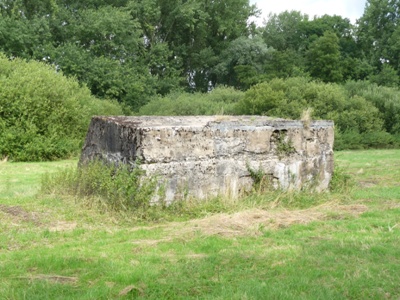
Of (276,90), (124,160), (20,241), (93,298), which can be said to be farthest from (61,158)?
(93,298)

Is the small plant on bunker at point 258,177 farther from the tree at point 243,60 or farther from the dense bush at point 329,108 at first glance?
the tree at point 243,60

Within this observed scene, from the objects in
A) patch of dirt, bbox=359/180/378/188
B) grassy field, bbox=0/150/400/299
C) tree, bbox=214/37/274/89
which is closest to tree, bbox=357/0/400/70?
tree, bbox=214/37/274/89

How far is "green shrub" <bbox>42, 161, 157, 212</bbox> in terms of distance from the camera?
30.0 ft

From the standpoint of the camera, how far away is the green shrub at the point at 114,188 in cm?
916

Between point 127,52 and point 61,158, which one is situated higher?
point 127,52

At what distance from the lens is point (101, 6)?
4459cm

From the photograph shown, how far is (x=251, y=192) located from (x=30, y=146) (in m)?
15.3

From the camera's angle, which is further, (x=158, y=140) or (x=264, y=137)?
(x=264, y=137)

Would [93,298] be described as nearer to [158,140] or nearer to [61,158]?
[158,140]

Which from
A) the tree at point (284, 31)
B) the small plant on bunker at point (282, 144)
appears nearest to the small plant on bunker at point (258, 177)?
the small plant on bunker at point (282, 144)

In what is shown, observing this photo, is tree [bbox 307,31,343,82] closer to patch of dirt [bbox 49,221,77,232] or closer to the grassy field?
the grassy field

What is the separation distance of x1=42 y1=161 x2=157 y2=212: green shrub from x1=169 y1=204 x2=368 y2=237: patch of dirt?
3.52ft

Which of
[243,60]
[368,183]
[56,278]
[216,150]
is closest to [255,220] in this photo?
[216,150]

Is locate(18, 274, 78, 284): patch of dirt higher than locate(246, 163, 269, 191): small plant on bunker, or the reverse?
locate(246, 163, 269, 191): small plant on bunker
